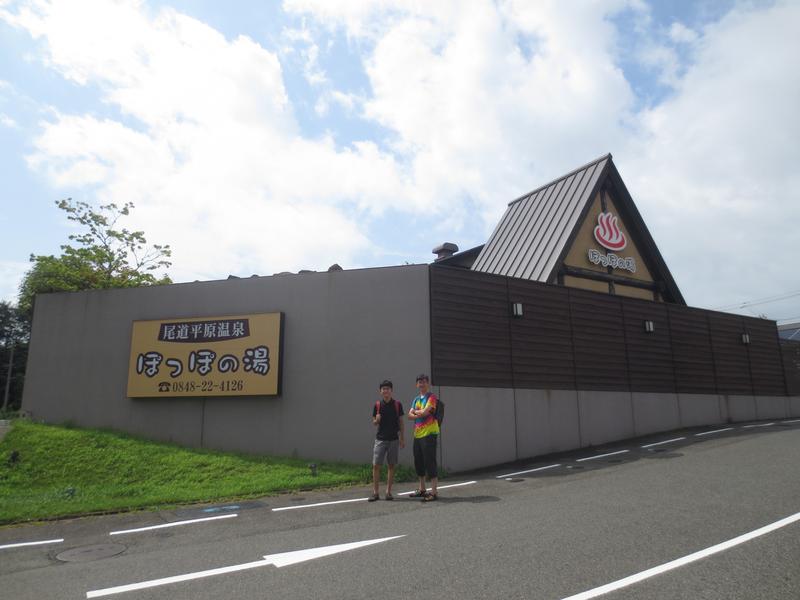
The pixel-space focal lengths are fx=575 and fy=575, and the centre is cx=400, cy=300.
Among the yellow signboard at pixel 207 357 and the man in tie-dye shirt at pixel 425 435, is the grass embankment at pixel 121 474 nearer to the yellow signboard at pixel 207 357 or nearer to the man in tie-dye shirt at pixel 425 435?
the yellow signboard at pixel 207 357

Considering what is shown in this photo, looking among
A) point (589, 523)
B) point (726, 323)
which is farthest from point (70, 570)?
point (726, 323)

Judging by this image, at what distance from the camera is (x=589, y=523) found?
20.7ft

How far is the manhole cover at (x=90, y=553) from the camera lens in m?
6.19

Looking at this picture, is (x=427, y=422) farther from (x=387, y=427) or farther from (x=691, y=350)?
(x=691, y=350)

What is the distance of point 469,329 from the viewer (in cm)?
1266

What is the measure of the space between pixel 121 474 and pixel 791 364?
23.3 metres

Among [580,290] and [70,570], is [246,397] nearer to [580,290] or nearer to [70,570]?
[70,570]

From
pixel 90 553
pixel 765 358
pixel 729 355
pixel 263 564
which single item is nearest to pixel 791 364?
pixel 765 358

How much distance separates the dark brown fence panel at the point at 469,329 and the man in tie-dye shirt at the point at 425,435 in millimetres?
2986

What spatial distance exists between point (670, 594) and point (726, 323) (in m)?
18.0

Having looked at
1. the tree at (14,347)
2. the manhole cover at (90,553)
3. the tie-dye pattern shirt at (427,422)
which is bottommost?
the manhole cover at (90,553)

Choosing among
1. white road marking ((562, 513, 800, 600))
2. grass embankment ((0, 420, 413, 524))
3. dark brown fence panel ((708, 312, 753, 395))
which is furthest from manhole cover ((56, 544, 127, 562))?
dark brown fence panel ((708, 312, 753, 395))

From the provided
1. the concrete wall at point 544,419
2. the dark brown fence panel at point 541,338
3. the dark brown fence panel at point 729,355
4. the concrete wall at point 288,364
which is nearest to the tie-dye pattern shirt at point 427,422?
the concrete wall at point 288,364

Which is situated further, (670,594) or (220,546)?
(220,546)
